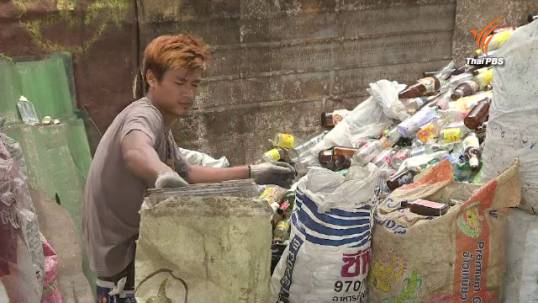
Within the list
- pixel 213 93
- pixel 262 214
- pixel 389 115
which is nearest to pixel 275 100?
pixel 213 93

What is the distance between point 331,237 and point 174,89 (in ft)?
2.77

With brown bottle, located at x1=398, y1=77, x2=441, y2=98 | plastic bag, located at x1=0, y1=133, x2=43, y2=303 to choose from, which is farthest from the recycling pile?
plastic bag, located at x1=0, y1=133, x2=43, y2=303

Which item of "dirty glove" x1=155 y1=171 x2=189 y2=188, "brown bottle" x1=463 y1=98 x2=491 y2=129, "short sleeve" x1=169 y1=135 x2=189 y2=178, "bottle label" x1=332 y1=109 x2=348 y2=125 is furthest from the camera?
"bottle label" x1=332 y1=109 x2=348 y2=125

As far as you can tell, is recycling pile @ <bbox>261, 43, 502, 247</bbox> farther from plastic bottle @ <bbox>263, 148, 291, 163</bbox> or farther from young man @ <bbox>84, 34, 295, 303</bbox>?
young man @ <bbox>84, 34, 295, 303</bbox>

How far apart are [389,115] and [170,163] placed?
2193 millimetres

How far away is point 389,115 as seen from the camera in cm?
436

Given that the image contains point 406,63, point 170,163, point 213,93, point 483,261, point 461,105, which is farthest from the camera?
point 406,63

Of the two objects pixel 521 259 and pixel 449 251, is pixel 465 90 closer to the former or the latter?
pixel 521 259

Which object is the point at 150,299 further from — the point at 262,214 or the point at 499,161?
the point at 499,161

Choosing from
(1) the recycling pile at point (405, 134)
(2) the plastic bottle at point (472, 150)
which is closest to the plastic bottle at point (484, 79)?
(1) the recycling pile at point (405, 134)

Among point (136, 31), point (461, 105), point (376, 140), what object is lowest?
point (376, 140)

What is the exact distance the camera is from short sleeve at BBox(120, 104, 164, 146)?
2.21 meters

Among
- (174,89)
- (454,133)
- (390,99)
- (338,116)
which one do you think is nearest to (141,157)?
(174,89)

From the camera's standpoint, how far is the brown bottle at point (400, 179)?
3.28 m
